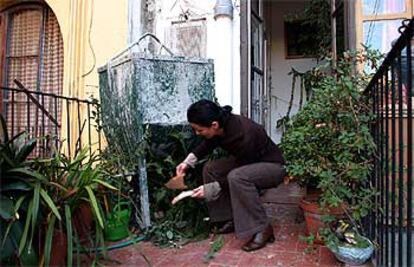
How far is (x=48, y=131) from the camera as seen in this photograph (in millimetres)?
4059

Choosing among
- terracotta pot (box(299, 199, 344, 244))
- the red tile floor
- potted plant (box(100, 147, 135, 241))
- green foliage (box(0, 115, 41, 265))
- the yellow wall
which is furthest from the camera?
the yellow wall

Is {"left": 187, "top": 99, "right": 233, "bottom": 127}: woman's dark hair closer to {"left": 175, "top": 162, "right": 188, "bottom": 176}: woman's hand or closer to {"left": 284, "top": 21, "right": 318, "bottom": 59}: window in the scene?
{"left": 175, "top": 162, "right": 188, "bottom": 176}: woman's hand

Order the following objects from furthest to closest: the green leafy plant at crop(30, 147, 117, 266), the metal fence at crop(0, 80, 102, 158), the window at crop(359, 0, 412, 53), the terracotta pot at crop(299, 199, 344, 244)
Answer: the metal fence at crop(0, 80, 102, 158) < the window at crop(359, 0, 412, 53) < the terracotta pot at crop(299, 199, 344, 244) < the green leafy plant at crop(30, 147, 117, 266)

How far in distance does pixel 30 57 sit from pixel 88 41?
973mm

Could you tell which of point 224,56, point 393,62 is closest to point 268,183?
point 393,62

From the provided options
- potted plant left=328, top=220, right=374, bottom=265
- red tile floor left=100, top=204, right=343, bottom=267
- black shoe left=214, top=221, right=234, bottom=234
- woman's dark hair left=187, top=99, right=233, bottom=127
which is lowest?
red tile floor left=100, top=204, right=343, bottom=267

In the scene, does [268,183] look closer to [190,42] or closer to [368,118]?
[368,118]

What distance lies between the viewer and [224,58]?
3.39m

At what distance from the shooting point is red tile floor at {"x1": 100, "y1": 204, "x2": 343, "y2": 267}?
6.69 ft

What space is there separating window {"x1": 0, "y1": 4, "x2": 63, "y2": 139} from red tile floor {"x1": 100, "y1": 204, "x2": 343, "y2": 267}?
7.88 ft

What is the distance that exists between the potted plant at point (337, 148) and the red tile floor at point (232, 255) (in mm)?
151

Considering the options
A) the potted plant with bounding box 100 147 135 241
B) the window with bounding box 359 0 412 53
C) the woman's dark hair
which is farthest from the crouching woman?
the window with bounding box 359 0 412 53

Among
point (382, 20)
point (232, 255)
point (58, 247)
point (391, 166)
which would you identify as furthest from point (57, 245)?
point (382, 20)

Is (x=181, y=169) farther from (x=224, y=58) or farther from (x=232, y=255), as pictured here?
(x=224, y=58)
